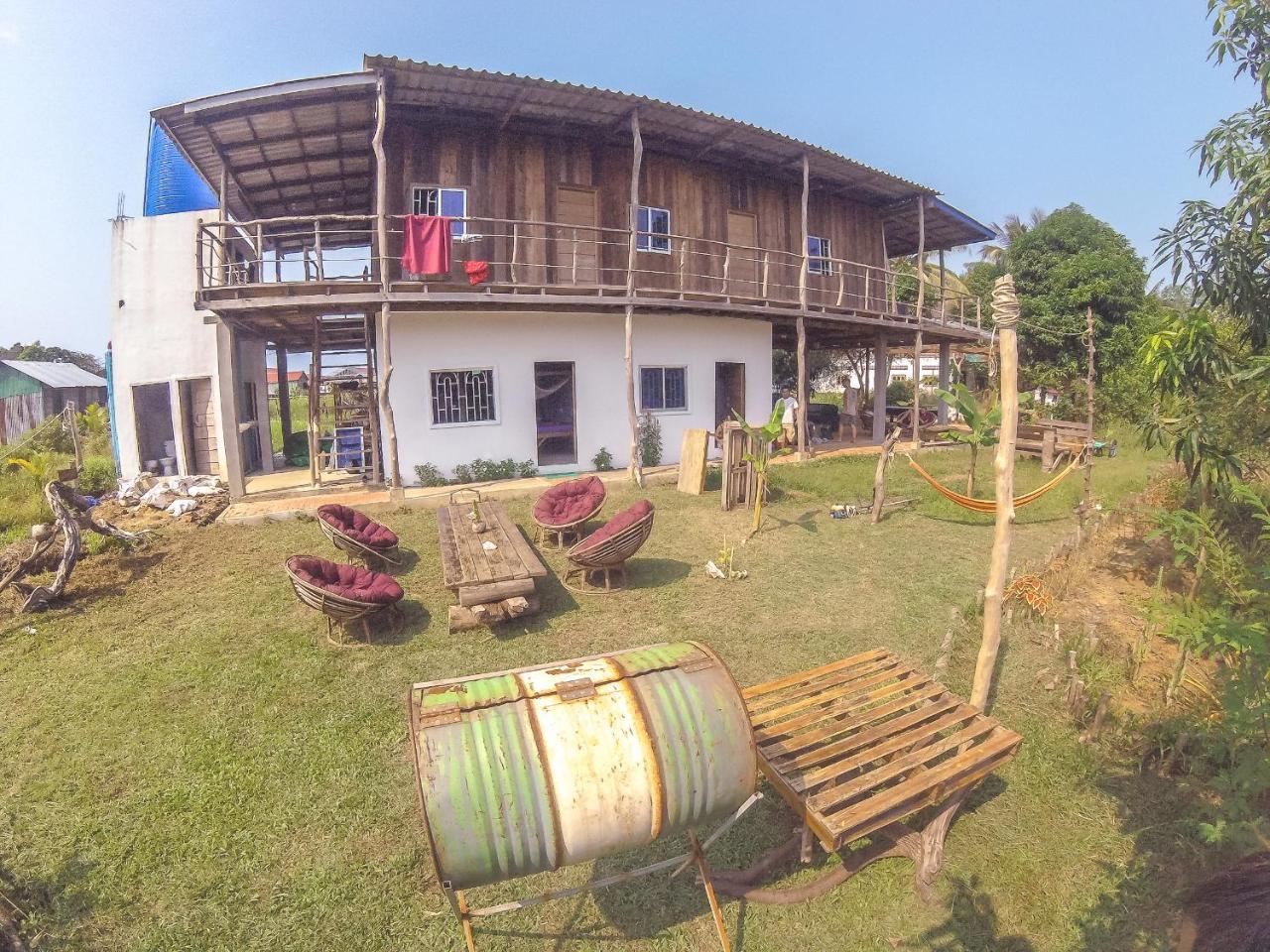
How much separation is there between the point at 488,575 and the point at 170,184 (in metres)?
16.3

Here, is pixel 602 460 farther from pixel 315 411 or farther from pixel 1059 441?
pixel 1059 441

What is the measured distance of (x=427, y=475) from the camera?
12367 mm

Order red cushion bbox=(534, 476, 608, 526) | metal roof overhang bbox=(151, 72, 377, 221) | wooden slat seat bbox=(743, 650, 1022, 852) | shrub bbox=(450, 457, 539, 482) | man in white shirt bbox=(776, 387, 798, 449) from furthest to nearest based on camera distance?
man in white shirt bbox=(776, 387, 798, 449), shrub bbox=(450, 457, 539, 482), metal roof overhang bbox=(151, 72, 377, 221), red cushion bbox=(534, 476, 608, 526), wooden slat seat bbox=(743, 650, 1022, 852)

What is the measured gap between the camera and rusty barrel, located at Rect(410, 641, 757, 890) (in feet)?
8.84

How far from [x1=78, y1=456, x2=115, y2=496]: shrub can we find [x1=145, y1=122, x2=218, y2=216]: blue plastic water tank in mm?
6539

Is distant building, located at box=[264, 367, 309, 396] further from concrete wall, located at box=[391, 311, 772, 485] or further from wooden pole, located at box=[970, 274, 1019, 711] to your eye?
wooden pole, located at box=[970, 274, 1019, 711]

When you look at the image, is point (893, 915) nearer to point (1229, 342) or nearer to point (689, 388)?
point (1229, 342)

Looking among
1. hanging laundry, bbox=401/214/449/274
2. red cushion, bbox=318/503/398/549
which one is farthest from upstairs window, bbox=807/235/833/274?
red cushion, bbox=318/503/398/549

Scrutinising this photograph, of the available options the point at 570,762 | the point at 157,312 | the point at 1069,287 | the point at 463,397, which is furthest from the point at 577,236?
the point at 1069,287

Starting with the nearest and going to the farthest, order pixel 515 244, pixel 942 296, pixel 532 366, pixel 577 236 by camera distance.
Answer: pixel 515 244
pixel 532 366
pixel 577 236
pixel 942 296

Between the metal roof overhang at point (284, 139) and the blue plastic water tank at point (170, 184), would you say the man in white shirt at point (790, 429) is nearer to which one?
the metal roof overhang at point (284, 139)

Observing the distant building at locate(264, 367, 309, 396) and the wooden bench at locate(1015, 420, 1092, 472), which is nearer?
the wooden bench at locate(1015, 420, 1092, 472)

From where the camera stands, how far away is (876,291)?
62.0ft

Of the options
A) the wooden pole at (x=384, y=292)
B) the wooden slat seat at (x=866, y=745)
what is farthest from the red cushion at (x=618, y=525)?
the wooden pole at (x=384, y=292)
